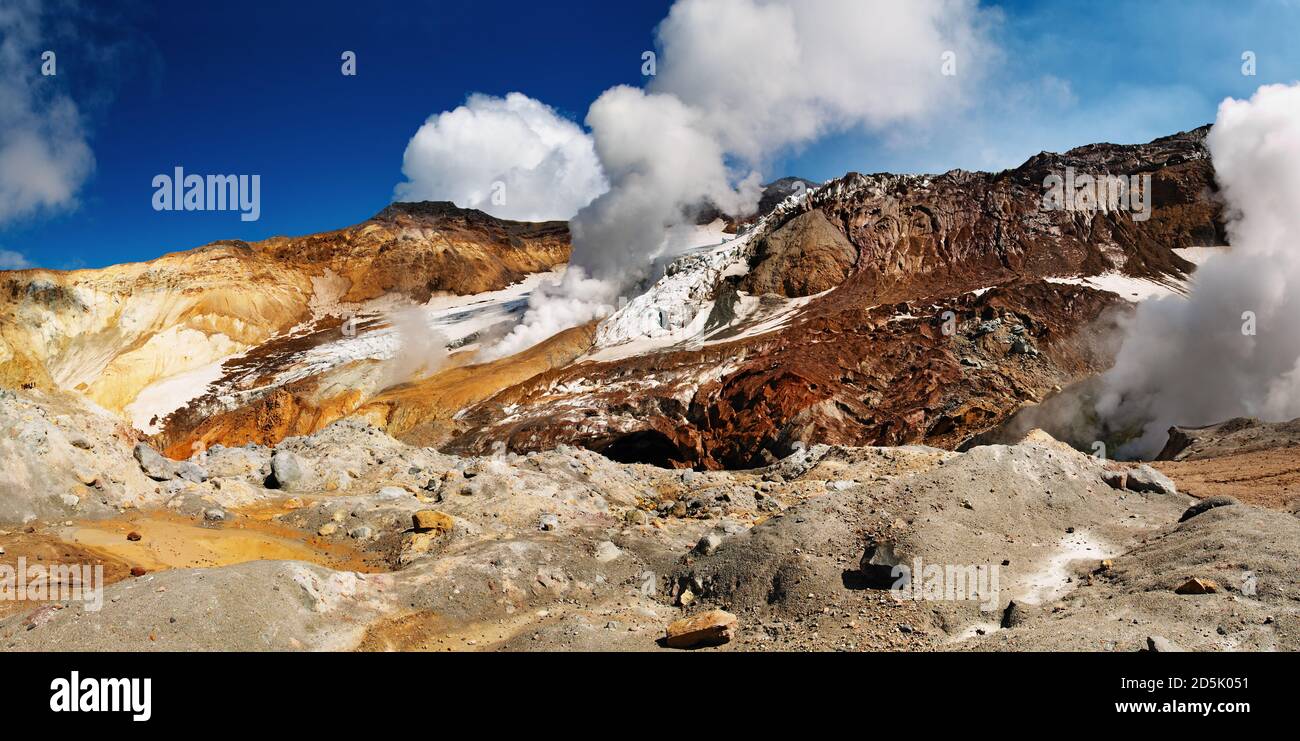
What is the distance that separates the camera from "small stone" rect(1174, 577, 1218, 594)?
7.61 metres

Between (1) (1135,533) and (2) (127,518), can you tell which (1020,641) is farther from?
(2) (127,518)

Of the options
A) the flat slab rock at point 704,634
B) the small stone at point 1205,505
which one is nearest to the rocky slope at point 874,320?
the small stone at point 1205,505

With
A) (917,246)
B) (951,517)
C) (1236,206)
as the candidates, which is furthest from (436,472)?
(1236,206)

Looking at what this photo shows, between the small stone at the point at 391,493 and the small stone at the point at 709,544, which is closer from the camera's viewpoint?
the small stone at the point at 709,544

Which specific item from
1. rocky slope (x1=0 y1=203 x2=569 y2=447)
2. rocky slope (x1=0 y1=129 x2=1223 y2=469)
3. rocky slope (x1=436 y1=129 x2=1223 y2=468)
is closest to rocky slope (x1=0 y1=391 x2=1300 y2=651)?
rocky slope (x1=0 y1=129 x2=1223 y2=469)

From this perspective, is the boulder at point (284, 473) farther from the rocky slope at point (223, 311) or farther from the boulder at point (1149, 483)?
the rocky slope at point (223, 311)

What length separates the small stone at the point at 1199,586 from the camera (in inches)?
300

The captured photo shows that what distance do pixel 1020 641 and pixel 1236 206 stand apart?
62.4m

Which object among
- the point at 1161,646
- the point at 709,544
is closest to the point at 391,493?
the point at 709,544

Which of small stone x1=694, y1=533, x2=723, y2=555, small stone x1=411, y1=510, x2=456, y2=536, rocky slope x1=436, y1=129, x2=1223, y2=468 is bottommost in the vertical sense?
small stone x1=694, y1=533, x2=723, y2=555

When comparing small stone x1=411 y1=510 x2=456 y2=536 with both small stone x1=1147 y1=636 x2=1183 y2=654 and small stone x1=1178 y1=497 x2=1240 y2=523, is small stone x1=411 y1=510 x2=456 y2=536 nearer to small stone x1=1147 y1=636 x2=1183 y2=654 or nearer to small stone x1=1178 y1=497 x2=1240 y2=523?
small stone x1=1147 y1=636 x2=1183 y2=654

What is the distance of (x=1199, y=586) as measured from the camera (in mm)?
7625

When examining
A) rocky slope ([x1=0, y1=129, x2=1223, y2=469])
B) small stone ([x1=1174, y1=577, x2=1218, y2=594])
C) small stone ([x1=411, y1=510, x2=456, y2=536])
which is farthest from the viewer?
rocky slope ([x1=0, y1=129, x2=1223, y2=469])

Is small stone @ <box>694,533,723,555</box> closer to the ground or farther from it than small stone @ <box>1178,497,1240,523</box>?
Result: closer to the ground
